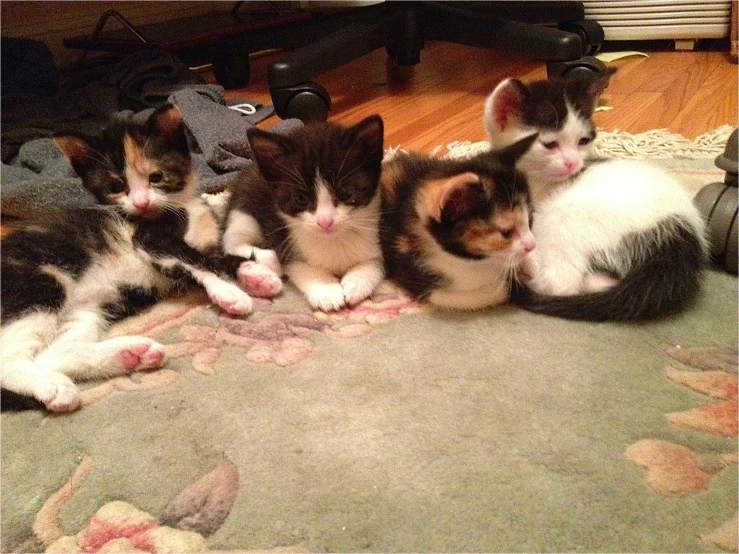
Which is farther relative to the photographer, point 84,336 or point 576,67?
point 576,67

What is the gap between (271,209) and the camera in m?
1.32

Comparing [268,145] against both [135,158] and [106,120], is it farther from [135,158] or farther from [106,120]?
[106,120]

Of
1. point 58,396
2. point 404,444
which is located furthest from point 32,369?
point 404,444

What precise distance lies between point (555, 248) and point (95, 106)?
187 cm

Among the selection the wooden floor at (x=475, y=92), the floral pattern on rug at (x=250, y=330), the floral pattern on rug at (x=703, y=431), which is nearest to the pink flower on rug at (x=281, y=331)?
the floral pattern on rug at (x=250, y=330)

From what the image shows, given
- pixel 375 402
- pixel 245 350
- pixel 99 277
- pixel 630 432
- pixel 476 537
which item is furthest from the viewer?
pixel 99 277

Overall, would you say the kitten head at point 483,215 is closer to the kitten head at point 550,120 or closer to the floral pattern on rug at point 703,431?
the kitten head at point 550,120

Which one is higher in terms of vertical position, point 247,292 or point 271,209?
point 271,209

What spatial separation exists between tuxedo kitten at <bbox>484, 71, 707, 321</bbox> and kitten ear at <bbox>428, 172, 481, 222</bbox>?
192mm

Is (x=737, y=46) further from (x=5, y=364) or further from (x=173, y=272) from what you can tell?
(x=5, y=364)

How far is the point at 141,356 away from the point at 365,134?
612 millimetres

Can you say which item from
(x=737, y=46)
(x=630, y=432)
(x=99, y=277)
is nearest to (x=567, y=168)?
(x=630, y=432)

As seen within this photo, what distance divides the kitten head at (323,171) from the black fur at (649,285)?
16.5 inches

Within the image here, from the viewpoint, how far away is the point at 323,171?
3.78 feet
